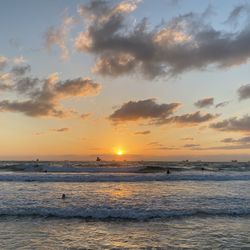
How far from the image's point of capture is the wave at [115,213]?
54.5ft

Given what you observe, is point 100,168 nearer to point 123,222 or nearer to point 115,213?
point 115,213

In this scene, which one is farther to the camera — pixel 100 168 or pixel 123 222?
pixel 100 168

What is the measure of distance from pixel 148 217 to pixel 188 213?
2.09m

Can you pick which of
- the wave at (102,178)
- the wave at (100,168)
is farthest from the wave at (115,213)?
the wave at (100,168)

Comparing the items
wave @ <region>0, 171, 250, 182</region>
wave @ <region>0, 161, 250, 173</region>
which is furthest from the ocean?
wave @ <region>0, 161, 250, 173</region>

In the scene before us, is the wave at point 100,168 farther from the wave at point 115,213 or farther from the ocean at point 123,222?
the wave at point 115,213

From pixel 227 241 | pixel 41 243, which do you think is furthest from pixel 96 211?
pixel 227 241

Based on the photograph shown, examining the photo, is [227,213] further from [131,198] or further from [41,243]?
[41,243]

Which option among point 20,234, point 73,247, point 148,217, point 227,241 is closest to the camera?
point 73,247

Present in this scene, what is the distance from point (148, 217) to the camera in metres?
16.6

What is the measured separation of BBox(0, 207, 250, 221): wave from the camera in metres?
16.6

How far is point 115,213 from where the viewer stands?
675 inches

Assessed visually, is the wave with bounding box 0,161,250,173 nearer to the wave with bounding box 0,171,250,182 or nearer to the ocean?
the wave with bounding box 0,171,250,182

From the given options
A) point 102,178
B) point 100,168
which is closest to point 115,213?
point 102,178
